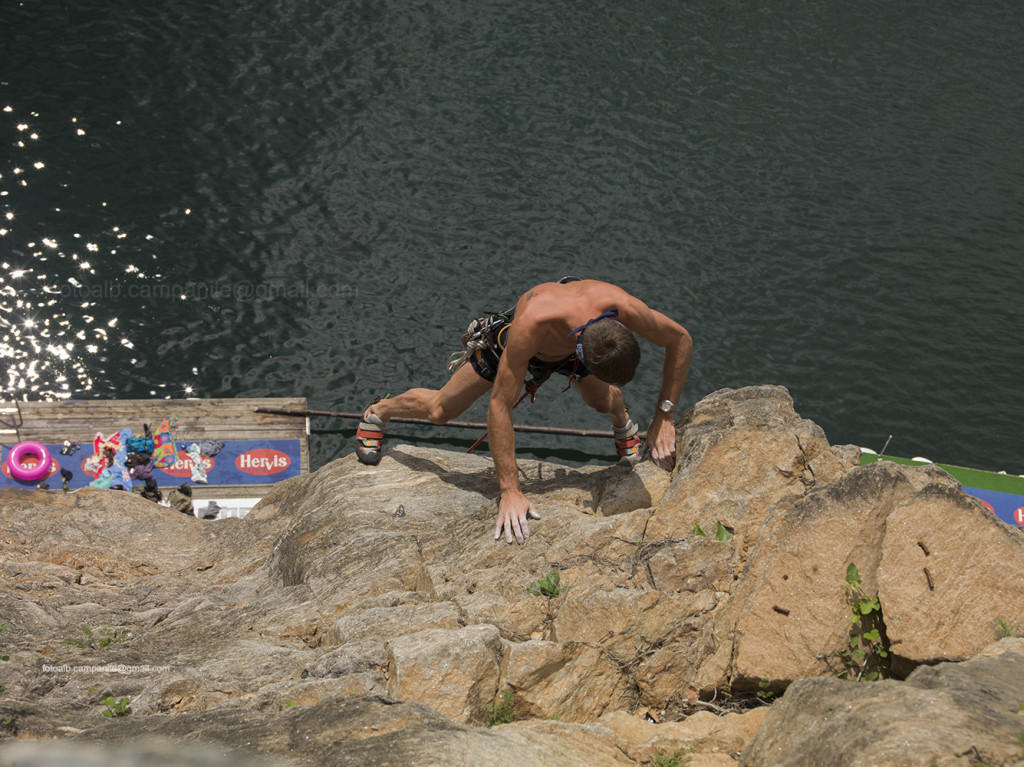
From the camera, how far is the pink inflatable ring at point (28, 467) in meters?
11.7

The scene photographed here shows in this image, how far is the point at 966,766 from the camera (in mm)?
3756

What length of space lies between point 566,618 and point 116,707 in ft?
10.8

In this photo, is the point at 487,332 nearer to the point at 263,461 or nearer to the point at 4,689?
the point at 4,689

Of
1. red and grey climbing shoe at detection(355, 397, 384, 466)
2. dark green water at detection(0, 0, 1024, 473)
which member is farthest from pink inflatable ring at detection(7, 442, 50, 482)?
red and grey climbing shoe at detection(355, 397, 384, 466)

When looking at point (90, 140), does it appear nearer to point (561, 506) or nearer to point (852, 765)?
point (561, 506)

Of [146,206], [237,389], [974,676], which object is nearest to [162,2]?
[146,206]

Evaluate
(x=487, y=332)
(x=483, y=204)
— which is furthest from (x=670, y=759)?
(x=483, y=204)

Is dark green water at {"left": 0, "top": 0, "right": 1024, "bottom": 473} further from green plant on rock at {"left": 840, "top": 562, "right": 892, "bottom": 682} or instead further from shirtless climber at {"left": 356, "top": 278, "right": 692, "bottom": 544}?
green plant on rock at {"left": 840, "top": 562, "right": 892, "bottom": 682}

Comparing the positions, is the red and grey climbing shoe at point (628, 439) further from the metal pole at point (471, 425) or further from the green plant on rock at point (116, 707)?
the green plant on rock at point (116, 707)

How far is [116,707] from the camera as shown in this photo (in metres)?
5.53

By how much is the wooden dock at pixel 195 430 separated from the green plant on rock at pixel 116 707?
665cm

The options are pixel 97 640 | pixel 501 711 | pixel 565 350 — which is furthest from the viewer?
pixel 565 350

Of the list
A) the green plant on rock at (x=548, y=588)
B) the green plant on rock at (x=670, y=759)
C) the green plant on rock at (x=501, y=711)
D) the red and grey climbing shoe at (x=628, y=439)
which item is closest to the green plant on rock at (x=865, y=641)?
the green plant on rock at (x=670, y=759)

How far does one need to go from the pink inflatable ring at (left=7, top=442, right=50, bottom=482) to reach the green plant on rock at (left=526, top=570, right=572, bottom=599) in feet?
29.3
